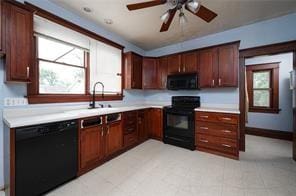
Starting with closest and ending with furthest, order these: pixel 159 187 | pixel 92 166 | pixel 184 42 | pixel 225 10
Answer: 1. pixel 159 187
2. pixel 92 166
3. pixel 225 10
4. pixel 184 42

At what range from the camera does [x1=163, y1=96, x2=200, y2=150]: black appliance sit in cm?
354

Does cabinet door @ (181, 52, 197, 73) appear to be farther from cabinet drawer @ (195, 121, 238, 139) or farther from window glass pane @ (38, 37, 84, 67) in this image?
window glass pane @ (38, 37, 84, 67)

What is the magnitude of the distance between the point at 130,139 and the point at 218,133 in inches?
75.7

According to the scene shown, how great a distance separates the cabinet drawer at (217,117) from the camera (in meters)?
3.02

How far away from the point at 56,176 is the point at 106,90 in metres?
2.13

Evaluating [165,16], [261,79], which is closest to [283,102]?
[261,79]

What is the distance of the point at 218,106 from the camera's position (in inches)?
151

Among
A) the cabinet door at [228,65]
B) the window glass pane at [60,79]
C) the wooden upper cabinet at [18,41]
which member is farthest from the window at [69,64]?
the cabinet door at [228,65]

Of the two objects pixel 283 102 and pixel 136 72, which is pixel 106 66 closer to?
pixel 136 72

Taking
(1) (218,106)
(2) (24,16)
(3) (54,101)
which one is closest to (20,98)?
(3) (54,101)

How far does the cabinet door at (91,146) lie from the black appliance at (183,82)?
2303 mm

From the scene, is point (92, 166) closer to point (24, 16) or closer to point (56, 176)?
point (56, 176)

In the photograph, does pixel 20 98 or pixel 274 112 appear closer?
pixel 20 98

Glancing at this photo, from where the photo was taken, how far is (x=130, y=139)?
353 centimetres
